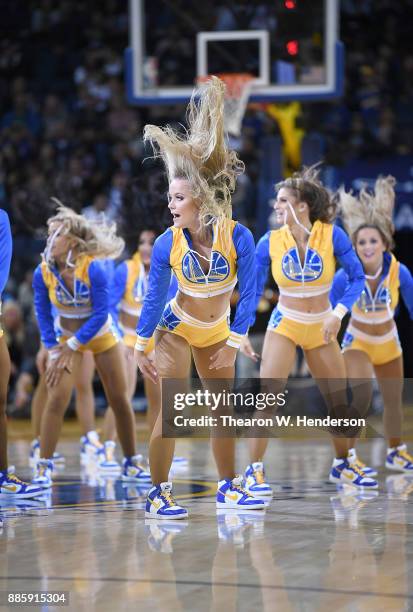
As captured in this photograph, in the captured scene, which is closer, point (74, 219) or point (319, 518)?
point (319, 518)

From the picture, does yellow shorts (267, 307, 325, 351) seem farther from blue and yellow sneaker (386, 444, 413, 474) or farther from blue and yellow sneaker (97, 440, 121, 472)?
blue and yellow sneaker (97, 440, 121, 472)

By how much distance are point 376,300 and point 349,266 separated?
3.09 ft

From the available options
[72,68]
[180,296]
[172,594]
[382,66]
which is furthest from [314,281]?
[72,68]

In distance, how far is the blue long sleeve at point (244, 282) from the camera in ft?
18.1

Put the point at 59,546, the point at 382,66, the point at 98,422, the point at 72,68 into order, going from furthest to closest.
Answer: the point at 72,68 → the point at 382,66 → the point at 98,422 → the point at 59,546

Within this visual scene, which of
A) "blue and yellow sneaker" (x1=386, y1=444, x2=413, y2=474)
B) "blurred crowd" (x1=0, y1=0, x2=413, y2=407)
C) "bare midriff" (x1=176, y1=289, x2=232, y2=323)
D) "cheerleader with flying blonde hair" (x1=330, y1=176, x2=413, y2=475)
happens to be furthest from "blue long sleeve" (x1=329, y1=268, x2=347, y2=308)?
"blurred crowd" (x1=0, y1=0, x2=413, y2=407)

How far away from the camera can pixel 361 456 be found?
338 inches

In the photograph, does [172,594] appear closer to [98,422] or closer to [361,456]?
[361,456]

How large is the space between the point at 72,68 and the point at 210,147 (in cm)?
1163

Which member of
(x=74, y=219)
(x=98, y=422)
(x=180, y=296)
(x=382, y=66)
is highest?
(x=382, y=66)

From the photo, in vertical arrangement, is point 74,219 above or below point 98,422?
above

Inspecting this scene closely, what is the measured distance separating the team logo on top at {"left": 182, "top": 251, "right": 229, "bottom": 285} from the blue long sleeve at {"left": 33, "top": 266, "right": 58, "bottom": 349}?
6.07 feet

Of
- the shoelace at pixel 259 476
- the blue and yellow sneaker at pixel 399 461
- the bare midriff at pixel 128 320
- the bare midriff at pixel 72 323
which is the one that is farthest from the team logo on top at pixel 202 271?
the bare midriff at pixel 128 320

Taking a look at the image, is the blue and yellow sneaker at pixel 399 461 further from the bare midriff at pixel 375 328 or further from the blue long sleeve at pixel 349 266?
the blue long sleeve at pixel 349 266
